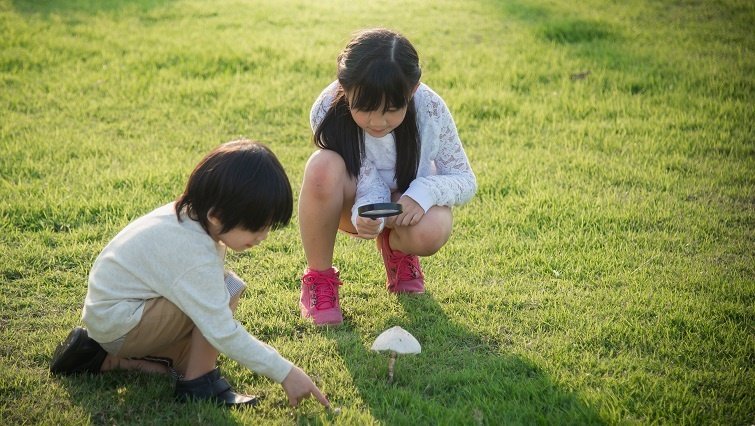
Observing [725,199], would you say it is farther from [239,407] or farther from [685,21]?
[685,21]

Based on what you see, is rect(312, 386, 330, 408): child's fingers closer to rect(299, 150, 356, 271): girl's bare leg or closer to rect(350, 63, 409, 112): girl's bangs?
rect(299, 150, 356, 271): girl's bare leg

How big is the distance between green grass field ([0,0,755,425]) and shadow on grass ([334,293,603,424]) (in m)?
0.01

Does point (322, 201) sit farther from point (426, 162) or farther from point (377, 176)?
point (426, 162)

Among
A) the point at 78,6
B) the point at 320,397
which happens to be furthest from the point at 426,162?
the point at 78,6

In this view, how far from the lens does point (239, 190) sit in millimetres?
2689

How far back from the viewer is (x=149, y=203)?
4.69 m

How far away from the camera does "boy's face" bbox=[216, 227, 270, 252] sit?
2764 millimetres

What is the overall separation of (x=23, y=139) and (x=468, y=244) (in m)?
3.38

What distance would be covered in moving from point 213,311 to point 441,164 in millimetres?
1547

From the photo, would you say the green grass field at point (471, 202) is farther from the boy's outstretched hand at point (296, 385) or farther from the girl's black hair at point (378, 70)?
the girl's black hair at point (378, 70)

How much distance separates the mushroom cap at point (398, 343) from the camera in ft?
10.1

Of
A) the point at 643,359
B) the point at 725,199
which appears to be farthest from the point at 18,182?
the point at 725,199

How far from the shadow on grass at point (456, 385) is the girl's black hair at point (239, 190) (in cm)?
84

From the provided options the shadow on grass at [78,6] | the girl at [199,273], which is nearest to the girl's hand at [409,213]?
the girl at [199,273]
